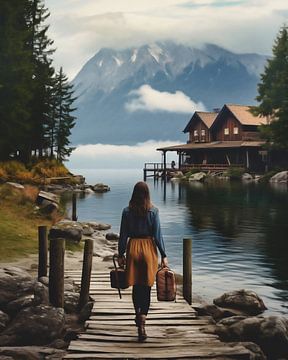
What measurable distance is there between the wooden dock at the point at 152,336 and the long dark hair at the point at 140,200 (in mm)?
2258

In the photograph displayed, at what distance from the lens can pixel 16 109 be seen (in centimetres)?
4122

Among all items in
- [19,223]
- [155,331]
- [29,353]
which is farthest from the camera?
[19,223]

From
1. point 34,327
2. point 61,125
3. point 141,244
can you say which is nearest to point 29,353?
point 34,327

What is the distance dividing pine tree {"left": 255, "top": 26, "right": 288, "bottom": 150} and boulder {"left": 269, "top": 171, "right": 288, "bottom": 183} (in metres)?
3.36

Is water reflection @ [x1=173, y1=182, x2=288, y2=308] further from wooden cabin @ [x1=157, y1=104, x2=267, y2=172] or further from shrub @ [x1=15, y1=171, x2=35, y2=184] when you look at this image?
wooden cabin @ [x1=157, y1=104, x2=267, y2=172]

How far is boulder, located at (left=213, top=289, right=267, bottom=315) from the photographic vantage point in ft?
45.1

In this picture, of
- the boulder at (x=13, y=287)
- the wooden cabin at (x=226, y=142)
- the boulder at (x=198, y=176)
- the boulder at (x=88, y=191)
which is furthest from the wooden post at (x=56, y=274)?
the boulder at (x=198, y=176)

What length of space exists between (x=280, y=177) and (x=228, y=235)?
40.3m

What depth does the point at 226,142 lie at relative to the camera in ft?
268

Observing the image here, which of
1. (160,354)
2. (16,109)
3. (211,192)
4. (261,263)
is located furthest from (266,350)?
(211,192)

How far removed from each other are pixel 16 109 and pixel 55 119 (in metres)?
25.2

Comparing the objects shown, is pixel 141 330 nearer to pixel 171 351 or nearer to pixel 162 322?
pixel 171 351

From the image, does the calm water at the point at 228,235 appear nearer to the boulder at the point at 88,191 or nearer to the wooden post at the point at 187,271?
the wooden post at the point at 187,271

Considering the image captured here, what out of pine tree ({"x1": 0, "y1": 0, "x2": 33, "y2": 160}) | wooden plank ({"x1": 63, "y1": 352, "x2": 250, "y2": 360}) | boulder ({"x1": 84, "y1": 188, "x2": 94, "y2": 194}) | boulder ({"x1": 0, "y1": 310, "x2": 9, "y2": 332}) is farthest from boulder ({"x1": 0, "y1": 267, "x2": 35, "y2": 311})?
boulder ({"x1": 84, "y1": 188, "x2": 94, "y2": 194})
